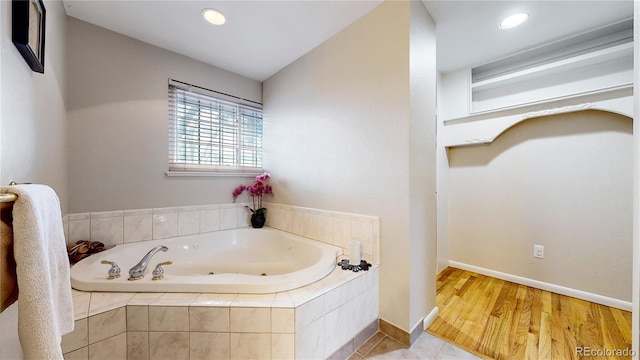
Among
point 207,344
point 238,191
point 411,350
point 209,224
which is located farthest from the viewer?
point 238,191

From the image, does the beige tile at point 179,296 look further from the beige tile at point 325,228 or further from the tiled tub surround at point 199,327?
the beige tile at point 325,228

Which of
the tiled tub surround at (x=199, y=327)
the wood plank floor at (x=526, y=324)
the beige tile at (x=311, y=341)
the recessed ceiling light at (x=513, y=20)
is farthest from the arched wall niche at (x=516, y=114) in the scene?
the tiled tub surround at (x=199, y=327)

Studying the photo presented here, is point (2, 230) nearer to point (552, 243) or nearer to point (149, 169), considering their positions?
point (149, 169)

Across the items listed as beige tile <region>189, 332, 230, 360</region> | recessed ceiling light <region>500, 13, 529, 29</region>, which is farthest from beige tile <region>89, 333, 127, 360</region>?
recessed ceiling light <region>500, 13, 529, 29</region>

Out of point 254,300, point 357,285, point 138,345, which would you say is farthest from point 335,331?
point 138,345

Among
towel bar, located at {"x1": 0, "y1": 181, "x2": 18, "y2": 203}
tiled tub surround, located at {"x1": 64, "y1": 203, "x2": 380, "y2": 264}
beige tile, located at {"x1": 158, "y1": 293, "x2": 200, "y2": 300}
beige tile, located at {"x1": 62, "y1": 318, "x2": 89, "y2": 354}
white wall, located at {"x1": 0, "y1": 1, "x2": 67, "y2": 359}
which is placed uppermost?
white wall, located at {"x1": 0, "y1": 1, "x2": 67, "y2": 359}

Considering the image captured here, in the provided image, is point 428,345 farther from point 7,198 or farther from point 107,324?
point 7,198

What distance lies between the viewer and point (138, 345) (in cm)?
112

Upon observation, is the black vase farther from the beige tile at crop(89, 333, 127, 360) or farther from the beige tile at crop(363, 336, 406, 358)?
the beige tile at crop(363, 336, 406, 358)

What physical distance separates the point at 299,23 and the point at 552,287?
11.0 ft

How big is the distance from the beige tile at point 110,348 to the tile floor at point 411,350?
1.24m

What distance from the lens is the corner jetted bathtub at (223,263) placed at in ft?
4.03

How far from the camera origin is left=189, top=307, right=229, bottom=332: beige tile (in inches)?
44.0

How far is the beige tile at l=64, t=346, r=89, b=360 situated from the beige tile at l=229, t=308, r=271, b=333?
2.14 feet
